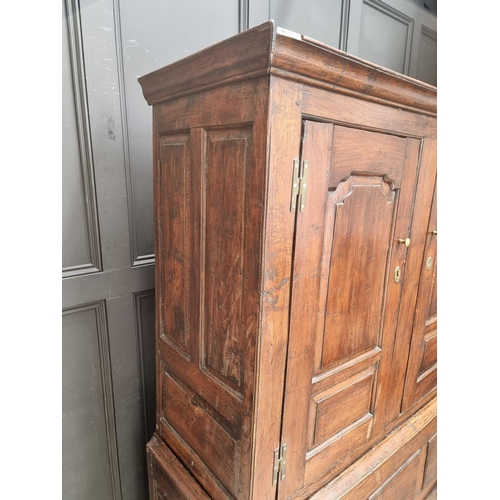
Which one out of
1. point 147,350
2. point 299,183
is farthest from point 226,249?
point 147,350

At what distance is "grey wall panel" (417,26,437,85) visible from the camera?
1933 mm

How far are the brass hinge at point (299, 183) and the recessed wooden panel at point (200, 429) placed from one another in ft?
1.84

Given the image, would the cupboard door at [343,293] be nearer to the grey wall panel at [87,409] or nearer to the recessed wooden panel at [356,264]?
the recessed wooden panel at [356,264]

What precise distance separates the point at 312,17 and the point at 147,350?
1509mm

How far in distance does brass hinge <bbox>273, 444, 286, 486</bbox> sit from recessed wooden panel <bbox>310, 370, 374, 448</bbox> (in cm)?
11

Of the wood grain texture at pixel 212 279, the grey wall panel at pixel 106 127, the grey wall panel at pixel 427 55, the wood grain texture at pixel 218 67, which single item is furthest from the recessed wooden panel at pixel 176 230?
the grey wall panel at pixel 427 55

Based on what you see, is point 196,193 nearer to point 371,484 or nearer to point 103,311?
point 103,311

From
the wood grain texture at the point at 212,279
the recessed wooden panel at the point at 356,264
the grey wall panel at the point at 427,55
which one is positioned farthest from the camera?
the grey wall panel at the point at 427,55

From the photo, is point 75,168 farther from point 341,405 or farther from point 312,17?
point 312,17

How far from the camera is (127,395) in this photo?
52.8 inches

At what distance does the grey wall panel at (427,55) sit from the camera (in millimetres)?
1933

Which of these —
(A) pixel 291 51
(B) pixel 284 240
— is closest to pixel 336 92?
(A) pixel 291 51

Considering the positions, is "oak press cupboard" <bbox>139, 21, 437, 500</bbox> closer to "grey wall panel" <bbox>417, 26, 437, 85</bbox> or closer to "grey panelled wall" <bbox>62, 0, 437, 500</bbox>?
"grey panelled wall" <bbox>62, 0, 437, 500</bbox>

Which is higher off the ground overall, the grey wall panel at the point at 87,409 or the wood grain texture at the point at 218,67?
the wood grain texture at the point at 218,67
